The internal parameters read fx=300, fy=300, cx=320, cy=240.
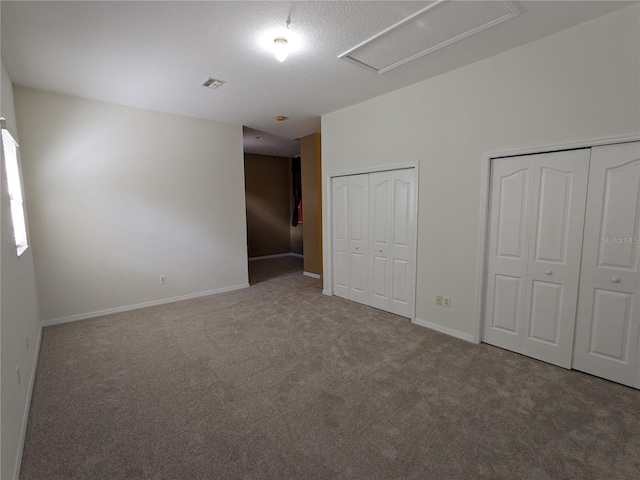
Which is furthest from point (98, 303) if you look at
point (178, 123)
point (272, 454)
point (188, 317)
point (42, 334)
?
point (272, 454)

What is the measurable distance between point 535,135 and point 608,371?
199 centimetres

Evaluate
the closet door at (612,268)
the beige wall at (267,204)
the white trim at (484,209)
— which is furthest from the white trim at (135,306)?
the closet door at (612,268)

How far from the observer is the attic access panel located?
2.09 metres

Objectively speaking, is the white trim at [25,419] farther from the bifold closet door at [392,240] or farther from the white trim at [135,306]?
the bifold closet door at [392,240]

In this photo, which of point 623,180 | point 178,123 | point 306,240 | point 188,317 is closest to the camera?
point 623,180

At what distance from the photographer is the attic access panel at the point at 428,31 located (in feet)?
6.84

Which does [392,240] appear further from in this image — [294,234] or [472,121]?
[294,234]

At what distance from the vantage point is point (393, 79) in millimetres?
3213

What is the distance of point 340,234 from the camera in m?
4.46

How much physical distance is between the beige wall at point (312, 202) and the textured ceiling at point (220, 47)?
1.80 meters

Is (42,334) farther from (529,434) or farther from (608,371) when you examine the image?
(608,371)

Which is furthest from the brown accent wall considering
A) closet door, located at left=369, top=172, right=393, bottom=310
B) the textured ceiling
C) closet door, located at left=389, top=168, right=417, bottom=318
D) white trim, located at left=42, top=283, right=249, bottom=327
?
closet door, located at left=389, top=168, right=417, bottom=318

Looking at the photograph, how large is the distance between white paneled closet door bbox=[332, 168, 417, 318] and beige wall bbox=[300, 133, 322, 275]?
1.21m

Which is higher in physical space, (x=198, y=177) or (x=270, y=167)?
(x=270, y=167)
